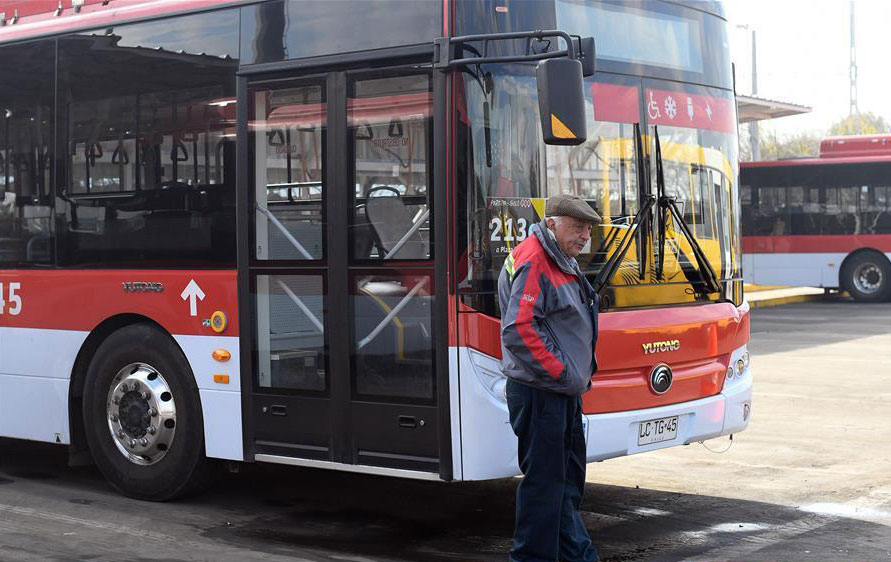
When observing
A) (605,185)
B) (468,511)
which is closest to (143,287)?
(468,511)

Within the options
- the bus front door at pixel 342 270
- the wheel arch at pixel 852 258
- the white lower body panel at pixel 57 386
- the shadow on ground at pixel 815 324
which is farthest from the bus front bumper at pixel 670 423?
the wheel arch at pixel 852 258

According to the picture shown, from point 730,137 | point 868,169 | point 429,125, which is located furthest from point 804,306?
point 429,125

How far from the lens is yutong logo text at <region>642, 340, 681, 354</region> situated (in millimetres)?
7809

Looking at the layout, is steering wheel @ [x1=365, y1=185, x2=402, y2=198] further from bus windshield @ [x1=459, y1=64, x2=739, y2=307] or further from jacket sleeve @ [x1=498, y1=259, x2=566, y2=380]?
jacket sleeve @ [x1=498, y1=259, x2=566, y2=380]

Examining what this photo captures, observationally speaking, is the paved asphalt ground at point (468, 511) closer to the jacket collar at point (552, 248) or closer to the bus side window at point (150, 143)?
the bus side window at point (150, 143)

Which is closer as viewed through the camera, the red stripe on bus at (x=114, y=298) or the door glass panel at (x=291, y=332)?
the door glass panel at (x=291, y=332)

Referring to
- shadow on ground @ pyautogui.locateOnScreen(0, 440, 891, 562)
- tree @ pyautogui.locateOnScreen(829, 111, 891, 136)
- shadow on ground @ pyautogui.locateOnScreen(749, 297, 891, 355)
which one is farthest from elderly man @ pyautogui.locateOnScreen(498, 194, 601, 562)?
tree @ pyautogui.locateOnScreen(829, 111, 891, 136)

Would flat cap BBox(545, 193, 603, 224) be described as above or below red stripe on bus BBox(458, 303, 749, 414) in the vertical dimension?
above

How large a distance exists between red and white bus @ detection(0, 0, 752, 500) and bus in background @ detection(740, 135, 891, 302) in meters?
22.0

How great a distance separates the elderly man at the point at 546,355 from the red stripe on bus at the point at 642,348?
0.62m

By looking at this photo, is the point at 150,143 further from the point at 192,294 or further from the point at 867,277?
the point at 867,277

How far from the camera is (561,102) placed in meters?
6.97

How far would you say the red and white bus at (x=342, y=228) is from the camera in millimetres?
7371

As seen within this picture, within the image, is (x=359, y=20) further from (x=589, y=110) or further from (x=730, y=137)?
(x=730, y=137)
